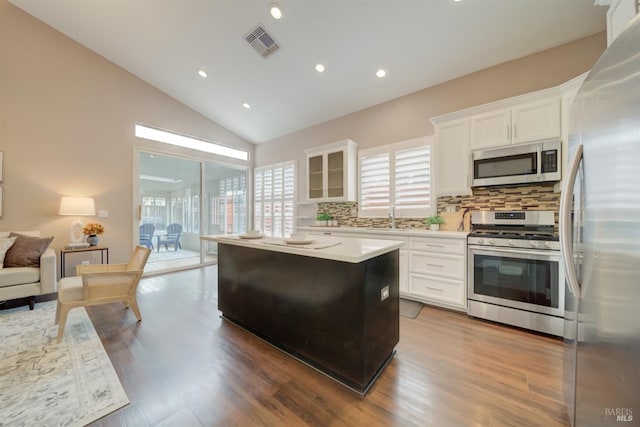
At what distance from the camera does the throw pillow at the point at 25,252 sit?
2885mm

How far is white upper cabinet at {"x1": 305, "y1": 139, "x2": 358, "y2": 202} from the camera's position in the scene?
4.12 m

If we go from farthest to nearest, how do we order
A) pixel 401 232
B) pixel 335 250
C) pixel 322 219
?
pixel 322 219
pixel 401 232
pixel 335 250

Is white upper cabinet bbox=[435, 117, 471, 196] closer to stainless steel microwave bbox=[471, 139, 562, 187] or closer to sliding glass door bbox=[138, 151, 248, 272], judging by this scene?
stainless steel microwave bbox=[471, 139, 562, 187]

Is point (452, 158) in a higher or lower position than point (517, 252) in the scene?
higher

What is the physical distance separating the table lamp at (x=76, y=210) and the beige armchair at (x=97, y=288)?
1.37m

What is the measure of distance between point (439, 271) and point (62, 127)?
19.6 feet

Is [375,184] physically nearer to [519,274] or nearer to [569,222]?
[519,274]

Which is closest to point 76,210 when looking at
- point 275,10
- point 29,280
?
point 29,280

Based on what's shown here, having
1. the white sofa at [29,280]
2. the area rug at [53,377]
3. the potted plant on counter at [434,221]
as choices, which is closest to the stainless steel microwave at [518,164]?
the potted plant on counter at [434,221]

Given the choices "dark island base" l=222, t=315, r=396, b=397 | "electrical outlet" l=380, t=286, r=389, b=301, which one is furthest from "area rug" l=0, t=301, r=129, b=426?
"electrical outlet" l=380, t=286, r=389, b=301

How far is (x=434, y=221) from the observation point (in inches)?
130

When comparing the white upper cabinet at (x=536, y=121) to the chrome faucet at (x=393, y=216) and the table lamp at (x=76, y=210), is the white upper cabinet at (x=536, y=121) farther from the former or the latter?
the table lamp at (x=76, y=210)

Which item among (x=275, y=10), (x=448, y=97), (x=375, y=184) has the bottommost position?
(x=375, y=184)

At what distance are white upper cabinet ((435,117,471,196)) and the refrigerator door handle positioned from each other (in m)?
2.01
